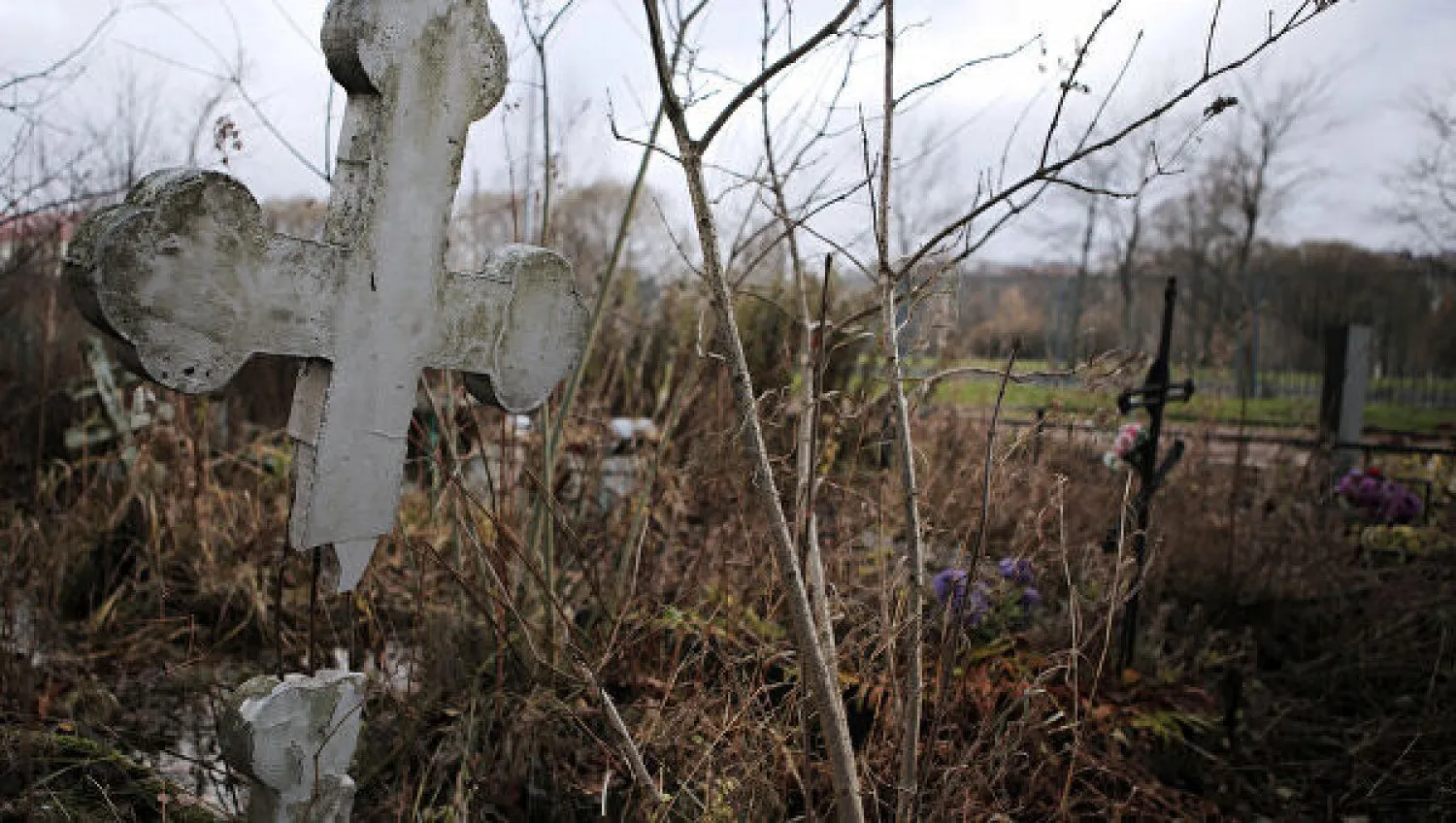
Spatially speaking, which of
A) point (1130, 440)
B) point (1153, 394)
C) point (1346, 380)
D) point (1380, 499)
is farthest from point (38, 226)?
point (1346, 380)

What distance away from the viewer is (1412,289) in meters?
18.4

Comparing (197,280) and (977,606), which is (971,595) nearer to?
(977,606)

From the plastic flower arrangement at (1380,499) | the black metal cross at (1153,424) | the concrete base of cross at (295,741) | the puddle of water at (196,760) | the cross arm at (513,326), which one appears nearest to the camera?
the concrete base of cross at (295,741)

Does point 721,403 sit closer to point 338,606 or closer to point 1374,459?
point 338,606

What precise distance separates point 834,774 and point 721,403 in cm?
178

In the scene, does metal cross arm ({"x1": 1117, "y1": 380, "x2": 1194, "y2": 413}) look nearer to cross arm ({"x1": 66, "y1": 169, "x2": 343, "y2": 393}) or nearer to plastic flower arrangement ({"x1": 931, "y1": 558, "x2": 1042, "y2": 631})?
plastic flower arrangement ({"x1": 931, "y1": 558, "x2": 1042, "y2": 631})

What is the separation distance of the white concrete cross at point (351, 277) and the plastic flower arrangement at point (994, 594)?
93 cm

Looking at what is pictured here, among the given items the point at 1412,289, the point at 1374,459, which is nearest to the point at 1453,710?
the point at 1374,459

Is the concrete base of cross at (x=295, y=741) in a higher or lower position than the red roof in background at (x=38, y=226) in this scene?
lower

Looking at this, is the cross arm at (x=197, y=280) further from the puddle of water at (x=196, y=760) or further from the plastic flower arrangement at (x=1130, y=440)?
the plastic flower arrangement at (x=1130, y=440)

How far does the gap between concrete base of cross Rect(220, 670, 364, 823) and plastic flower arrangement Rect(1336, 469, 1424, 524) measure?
5.31 m

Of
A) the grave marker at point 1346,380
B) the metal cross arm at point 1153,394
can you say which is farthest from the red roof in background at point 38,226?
the grave marker at point 1346,380

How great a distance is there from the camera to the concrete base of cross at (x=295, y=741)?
4.72 feet

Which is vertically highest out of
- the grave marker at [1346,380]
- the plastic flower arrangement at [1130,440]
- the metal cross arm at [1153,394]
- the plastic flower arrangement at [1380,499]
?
the grave marker at [1346,380]
